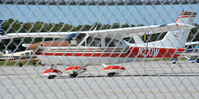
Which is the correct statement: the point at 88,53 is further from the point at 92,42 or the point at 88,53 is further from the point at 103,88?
the point at 103,88

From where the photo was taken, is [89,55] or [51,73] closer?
[51,73]

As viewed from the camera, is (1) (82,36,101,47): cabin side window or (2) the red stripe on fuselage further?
(1) (82,36,101,47): cabin side window

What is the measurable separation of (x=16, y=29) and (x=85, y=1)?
922 millimetres

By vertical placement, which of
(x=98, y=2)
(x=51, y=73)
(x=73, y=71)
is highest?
(x=98, y=2)

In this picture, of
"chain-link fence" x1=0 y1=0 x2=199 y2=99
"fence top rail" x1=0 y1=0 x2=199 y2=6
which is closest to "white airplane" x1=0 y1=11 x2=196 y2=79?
"chain-link fence" x1=0 y1=0 x2=199 y2=99

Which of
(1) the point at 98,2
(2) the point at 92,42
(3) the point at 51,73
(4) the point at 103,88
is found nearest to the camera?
(1) the point at 98,2

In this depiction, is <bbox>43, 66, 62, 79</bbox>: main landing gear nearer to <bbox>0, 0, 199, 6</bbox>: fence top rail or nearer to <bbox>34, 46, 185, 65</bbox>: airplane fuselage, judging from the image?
<bbox>34, 46, 185, 65</bbox>: airplane fuselage

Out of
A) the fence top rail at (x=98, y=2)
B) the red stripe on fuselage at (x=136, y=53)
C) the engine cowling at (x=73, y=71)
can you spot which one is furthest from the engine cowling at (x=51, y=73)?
the fence top rail at (x=98, y=2)

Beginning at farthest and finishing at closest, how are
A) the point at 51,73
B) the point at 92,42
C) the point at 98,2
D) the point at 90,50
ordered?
the point at 92,42
the point at 90,50
the point at 51,73
the point at 98,2

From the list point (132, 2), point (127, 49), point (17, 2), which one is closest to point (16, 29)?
point (17, 2)

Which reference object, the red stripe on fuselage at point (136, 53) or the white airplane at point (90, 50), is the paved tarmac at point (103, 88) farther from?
the red stripe on fuselage at point (136, 53)

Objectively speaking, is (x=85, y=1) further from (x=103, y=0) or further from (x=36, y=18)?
(x=36, y=18)

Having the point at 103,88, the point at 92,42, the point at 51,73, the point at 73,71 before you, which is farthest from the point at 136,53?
the point at 103,88

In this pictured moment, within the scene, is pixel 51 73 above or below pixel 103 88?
above
